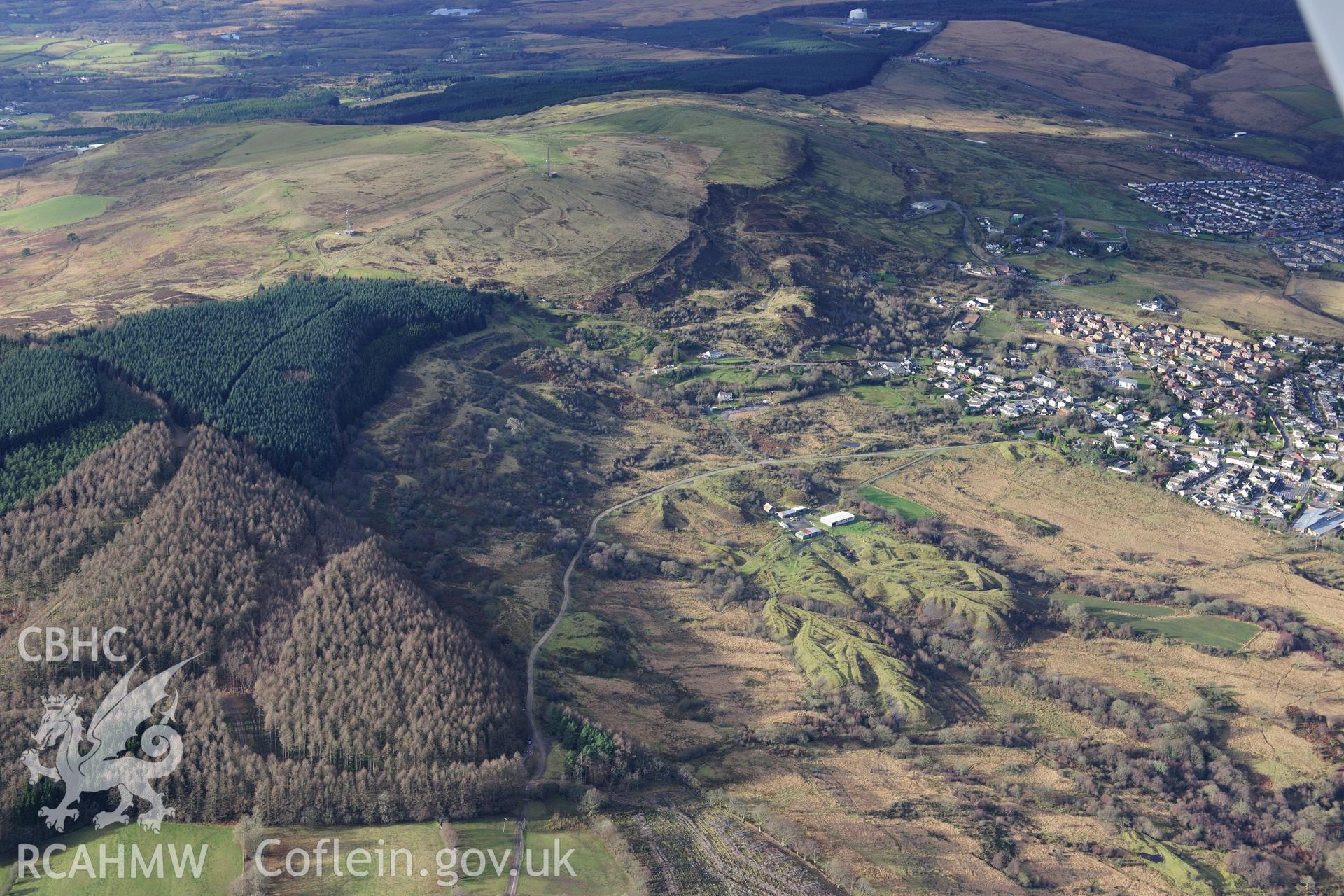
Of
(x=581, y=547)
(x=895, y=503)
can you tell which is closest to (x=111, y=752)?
(x=581, y=547)

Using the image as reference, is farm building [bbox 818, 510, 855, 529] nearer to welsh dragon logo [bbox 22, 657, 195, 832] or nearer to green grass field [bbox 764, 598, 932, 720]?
green grass field [bbox 764, 598, 932, 720]

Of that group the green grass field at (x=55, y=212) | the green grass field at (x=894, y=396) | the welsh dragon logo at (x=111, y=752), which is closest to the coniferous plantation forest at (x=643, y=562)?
the welsh dragon logo at (x=111, y=752)

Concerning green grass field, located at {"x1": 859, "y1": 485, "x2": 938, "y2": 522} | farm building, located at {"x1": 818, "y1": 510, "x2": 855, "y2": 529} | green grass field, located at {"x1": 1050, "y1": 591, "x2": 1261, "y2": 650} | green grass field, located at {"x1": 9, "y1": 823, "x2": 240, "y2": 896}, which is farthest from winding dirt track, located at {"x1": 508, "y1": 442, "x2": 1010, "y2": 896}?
green grass field, located at {"x1": 1050, "y1": 591, "x2": 1261, "y2": 650}

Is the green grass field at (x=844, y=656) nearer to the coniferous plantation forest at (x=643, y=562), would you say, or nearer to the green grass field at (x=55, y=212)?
the coniferous plantation forest at (x=643, y=562)

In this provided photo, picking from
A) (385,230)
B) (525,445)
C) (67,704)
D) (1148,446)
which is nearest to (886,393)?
(1148,446)

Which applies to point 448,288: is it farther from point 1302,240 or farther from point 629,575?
point 1302,240

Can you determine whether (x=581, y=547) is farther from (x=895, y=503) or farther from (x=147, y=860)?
(x=147, y=860)
